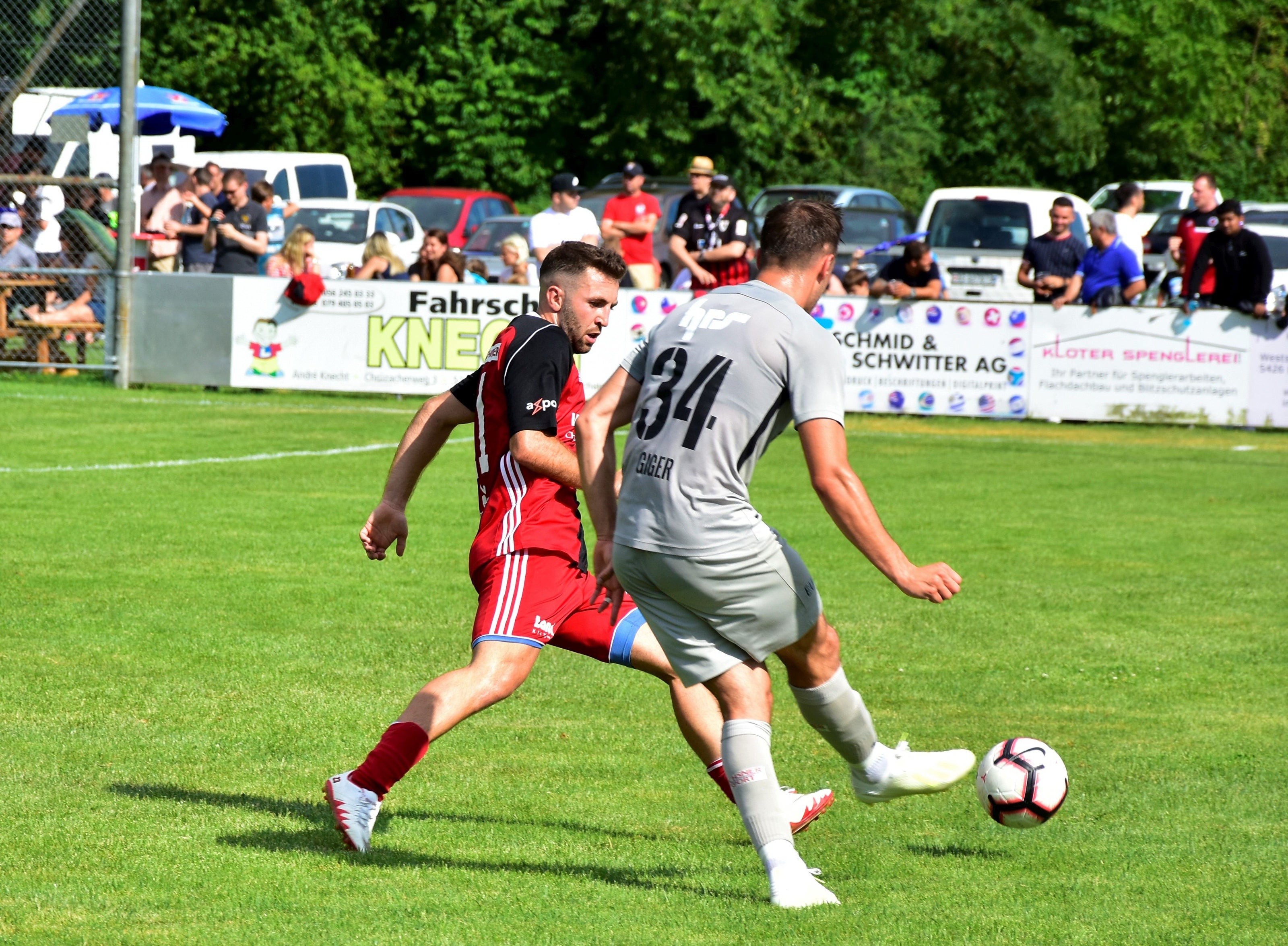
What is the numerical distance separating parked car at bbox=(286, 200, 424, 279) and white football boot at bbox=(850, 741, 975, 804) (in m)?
21.2

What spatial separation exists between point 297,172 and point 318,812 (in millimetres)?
24595

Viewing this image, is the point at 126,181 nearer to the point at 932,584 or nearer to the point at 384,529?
the point at 384,529

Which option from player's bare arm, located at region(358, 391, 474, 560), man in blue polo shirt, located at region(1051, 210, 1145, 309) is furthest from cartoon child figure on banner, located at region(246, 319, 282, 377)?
player's bare arm, located at region(358, 391, 474, 560)

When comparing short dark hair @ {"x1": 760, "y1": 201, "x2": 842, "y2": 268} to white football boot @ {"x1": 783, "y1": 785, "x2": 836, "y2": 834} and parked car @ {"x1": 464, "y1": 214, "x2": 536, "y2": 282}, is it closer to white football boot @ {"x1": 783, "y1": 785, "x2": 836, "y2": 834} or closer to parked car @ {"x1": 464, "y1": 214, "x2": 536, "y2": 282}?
white football boot @ {"x1": 783, "y1": 785, "x2": 836, "y2": 834}

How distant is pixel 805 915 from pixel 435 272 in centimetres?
1537

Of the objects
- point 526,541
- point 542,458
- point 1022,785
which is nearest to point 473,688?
point 526,541

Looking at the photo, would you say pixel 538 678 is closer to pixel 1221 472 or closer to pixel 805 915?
pixel 805 915

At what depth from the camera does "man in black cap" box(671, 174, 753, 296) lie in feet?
56.1

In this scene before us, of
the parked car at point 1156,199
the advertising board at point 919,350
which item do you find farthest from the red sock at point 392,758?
the parked car at point 1156,199

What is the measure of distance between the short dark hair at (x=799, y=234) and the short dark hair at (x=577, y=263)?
0.76m

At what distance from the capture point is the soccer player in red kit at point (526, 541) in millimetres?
4895

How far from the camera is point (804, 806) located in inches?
199

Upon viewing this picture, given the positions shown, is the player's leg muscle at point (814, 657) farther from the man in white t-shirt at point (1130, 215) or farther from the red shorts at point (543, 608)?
the man in white t-shirt at point (1130, 215)

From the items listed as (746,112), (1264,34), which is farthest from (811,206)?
(1264,34)
